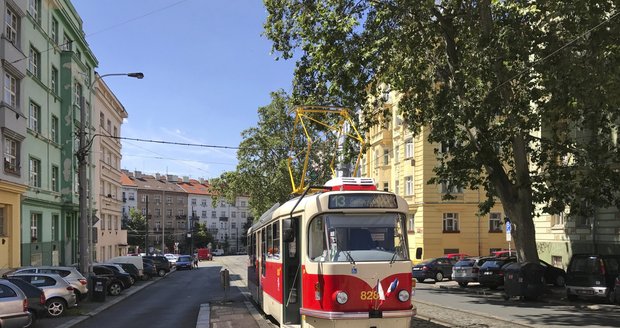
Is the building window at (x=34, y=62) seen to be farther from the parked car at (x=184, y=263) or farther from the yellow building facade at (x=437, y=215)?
the parked car at (x=184, y=263)

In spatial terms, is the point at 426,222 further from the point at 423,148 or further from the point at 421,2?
the point at 421,2

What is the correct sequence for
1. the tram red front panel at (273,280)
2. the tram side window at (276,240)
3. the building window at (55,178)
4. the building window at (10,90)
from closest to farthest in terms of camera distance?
the tram red front panel at (273,280)
the tram side window at (276,240)
the building window at (10,90)
the building window at (55,178)

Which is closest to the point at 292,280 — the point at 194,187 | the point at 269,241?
the point at 269,241

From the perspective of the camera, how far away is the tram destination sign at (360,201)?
395 inches

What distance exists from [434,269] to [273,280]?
21856 mm

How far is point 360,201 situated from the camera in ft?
33.1

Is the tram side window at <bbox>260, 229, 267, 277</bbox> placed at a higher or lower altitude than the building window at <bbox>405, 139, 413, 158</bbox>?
lower

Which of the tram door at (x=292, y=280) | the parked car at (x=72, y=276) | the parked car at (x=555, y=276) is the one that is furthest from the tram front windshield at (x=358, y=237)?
the parked car at (x=555, y=276)

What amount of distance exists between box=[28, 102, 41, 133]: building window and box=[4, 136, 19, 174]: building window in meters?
3.13

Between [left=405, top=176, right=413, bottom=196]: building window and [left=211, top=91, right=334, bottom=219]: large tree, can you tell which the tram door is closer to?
[left=405, top=176, right=413, bottom=196]: building window

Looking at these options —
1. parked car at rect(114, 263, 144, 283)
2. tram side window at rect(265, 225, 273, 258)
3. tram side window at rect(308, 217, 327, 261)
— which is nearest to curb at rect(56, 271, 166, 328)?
parked car at rect(114, 263, 144, 283)

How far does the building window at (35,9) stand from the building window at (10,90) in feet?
14.7

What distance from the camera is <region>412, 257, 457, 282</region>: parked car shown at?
3259 centimetres

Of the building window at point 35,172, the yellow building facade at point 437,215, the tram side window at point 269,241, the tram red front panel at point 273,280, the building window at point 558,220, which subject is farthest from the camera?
the yellow building facade at point 437,215
